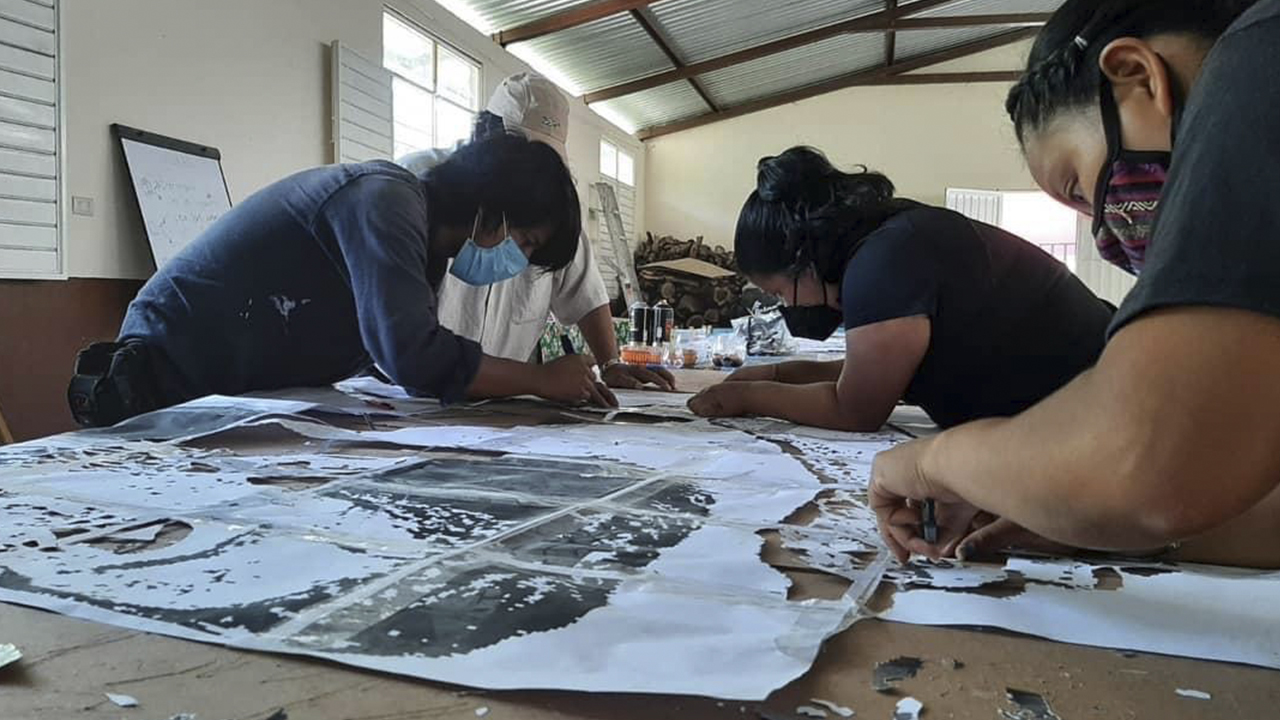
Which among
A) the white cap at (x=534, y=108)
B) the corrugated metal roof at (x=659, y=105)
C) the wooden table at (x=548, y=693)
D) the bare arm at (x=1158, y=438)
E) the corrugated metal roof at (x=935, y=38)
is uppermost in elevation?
the corrugated metal roof at (x=935, y=38)

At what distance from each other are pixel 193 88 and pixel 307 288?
99.2 inches

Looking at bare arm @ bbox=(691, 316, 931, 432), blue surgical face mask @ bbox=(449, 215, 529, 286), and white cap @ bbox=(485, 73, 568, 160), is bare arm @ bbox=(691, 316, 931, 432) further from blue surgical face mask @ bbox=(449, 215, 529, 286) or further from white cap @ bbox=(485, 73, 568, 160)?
white cap @ bbox=(485, 73, 568, 160)

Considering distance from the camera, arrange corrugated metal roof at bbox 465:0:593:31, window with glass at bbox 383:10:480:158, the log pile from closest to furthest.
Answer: window with glass at bbox 383:10:480:158 < corrugated metal roof at bbox 465:0:593:31 < the log pile

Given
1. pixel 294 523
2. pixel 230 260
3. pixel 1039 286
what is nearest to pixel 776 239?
pixel 1039 286

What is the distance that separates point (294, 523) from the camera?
79cm

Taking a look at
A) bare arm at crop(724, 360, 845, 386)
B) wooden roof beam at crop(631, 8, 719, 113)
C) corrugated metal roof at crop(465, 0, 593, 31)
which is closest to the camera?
bare arm at crop(724, 360, 845, 386)

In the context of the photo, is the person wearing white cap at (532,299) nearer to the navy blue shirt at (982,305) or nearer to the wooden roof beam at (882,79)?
the navy blue shirt at (982,305)

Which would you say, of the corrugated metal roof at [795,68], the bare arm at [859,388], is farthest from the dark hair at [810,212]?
the corrugated metal roof at [795,68]

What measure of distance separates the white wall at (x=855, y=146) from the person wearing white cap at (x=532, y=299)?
6.99 m

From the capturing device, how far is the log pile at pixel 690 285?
26.4 ft

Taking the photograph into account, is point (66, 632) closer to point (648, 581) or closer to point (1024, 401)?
point (648, 581)

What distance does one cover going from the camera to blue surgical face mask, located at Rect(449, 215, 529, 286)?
1.70 m

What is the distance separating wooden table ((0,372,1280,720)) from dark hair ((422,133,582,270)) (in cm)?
111

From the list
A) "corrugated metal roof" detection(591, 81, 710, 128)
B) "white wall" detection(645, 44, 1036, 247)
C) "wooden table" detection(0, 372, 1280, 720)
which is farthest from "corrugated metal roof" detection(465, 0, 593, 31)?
"wooden table" detection(0, 372, 1280, 720)
